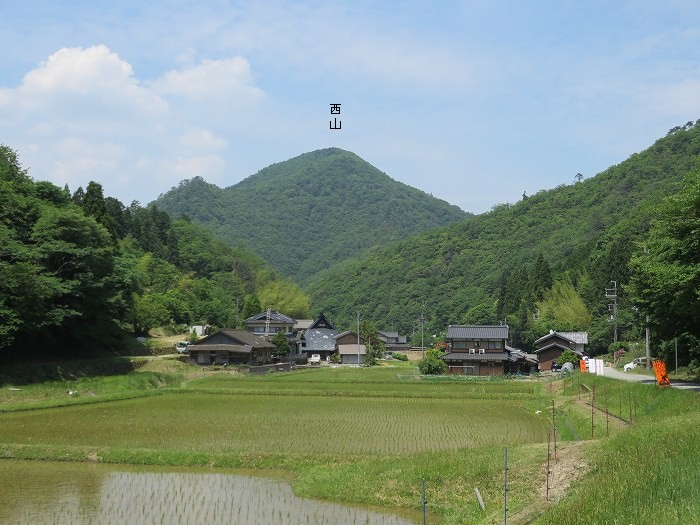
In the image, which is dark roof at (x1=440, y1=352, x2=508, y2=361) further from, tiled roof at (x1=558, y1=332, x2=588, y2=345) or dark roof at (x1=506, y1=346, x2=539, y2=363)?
tiled roof at (x1=558, y1=332, x2=588, y2=345)

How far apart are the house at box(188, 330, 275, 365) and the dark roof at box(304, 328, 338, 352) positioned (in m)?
16.7

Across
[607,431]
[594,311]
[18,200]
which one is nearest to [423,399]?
[607,431]

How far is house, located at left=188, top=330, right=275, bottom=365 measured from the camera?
172 ft

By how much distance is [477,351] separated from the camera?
178 ft

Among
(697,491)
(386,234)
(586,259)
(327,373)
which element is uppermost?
(386,234)

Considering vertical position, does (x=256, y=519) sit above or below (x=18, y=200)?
below

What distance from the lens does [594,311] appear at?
66.8 m

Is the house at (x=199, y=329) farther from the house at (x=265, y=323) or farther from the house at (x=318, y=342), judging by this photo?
the house at (x=318, y=342)

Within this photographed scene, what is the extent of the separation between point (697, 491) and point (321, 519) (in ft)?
20.7

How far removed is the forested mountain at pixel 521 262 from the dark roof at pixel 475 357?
17.6m

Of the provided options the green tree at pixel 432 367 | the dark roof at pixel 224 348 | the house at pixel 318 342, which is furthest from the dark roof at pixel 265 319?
the green tree at pixel 432 367

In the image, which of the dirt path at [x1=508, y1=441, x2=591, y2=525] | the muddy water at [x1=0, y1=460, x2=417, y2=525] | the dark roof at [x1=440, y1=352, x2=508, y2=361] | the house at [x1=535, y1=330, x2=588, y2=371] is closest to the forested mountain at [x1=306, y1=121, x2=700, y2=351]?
the house at [x1=535, y1=330, x2=588, y2=371]

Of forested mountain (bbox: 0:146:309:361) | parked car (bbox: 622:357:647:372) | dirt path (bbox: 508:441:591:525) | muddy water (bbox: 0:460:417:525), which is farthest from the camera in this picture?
parked car (bbox: 622:357:647:372)

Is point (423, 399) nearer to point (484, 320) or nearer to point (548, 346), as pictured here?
point (548, 346)
